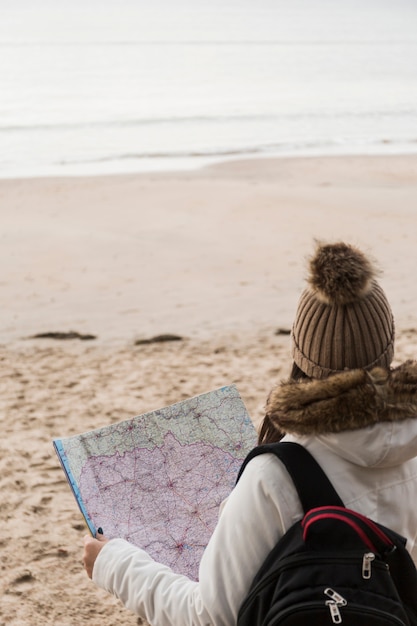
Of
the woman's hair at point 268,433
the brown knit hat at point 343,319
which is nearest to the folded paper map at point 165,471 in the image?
the woman's hair at point 268,433

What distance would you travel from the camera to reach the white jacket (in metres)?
1.60

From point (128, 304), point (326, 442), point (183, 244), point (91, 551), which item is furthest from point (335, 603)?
point (183, 244)

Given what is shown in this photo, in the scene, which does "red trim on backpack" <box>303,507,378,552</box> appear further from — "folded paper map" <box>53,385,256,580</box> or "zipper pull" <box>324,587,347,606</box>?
"folded paper map" <box>53,385,256,580</box>

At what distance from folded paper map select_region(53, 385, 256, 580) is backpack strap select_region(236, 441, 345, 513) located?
23.6 inches

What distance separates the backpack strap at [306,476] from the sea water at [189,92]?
18714 millimetres

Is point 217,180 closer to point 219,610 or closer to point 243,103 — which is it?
point 219,610

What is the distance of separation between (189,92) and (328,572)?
39521 mm

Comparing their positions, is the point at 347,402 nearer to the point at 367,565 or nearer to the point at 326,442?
the point at 326,442

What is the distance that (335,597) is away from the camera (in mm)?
1506

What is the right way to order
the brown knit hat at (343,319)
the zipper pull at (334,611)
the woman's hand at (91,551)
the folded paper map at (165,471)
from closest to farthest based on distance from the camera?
the zipper pull at (334,611) < the brown knit hat at (343,319) < the woman's hand at (91,551) < the folded paper map at (165,471)

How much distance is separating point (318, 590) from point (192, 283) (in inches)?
329

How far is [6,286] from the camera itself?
→ 9703 mm

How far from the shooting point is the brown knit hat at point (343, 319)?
5.76 ft

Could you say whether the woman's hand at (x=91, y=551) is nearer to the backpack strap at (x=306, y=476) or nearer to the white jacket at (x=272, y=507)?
the white jacket at (x=272, y=507)
